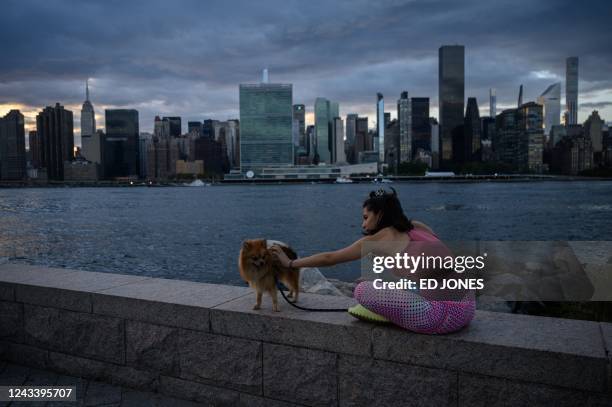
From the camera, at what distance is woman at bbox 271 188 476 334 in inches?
144

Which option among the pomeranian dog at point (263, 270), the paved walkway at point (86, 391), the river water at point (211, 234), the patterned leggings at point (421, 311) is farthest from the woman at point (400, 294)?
the river water at point (211, 234)

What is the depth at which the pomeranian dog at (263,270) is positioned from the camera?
4.18 m

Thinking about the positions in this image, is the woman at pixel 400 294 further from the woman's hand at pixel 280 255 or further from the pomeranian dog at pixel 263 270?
the pomeranian dog at pixel 263 270

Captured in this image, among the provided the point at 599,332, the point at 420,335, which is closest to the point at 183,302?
the point at 420,335

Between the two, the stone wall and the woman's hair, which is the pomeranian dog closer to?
the stone wall

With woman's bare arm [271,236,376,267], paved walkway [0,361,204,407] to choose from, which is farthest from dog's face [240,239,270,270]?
paved walkway [0,361,204,407]

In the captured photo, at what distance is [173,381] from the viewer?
4754mm

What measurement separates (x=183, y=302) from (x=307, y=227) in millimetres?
41242

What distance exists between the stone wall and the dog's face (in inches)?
18.4

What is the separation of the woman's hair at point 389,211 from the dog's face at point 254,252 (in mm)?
854

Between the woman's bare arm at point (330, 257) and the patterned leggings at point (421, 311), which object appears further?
the woman's bare arm at point (330, 257)

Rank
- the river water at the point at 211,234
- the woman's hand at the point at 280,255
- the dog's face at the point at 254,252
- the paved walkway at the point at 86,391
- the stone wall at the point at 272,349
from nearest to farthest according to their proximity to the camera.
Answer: the stone wall at the point at 272,349, the dog's face at the point at 254,252, the woman's hand at the point at 280,255, the paved walkway at the point at 86,391, the river water at the point at 211,234

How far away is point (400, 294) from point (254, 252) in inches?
46.1

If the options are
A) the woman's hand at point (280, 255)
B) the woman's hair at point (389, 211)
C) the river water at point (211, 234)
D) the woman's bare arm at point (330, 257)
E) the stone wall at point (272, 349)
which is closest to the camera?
the stone wall at point (272, 349)
